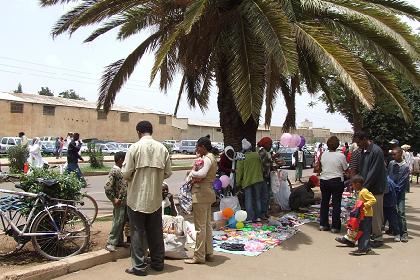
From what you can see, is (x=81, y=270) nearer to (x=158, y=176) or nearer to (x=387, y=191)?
(x=158, y=176)

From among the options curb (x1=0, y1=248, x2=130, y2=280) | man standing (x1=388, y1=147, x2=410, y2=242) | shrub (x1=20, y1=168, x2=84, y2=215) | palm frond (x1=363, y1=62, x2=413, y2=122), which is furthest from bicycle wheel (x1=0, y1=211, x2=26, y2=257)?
palm frond (x1=363, y1=62, x2=413, y2=122)

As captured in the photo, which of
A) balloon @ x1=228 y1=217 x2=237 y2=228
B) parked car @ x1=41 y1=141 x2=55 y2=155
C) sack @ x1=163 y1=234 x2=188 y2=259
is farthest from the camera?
parked car @ x1=41 y1=141 x2=55 y2=155

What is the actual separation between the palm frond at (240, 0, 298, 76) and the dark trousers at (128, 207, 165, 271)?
3.27 metres

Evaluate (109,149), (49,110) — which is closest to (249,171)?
(109,149)

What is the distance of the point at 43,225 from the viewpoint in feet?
19.4

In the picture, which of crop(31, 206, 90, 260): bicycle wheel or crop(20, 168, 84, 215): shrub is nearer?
crop(31, 206, 90, 260): bicycle wheel

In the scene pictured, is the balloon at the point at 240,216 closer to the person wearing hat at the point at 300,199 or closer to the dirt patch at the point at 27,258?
the dirt patch at the point at 27,258

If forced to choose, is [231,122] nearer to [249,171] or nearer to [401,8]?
[249,171]

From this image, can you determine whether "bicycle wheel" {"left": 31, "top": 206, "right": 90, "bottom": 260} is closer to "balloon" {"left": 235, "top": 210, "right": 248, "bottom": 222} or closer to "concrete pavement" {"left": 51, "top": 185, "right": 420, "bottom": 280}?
"concrete pavement" {"left": 51, "top": 185, "right": 420, "bottom": 280}

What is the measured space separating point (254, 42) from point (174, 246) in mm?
4578

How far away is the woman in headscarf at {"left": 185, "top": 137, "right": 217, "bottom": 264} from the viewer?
20.4 ft

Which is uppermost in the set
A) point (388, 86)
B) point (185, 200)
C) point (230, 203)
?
point (388, 86)

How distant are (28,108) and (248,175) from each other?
136 feet

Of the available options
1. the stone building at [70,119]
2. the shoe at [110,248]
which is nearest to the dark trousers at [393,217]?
the shoe at [110,248]
